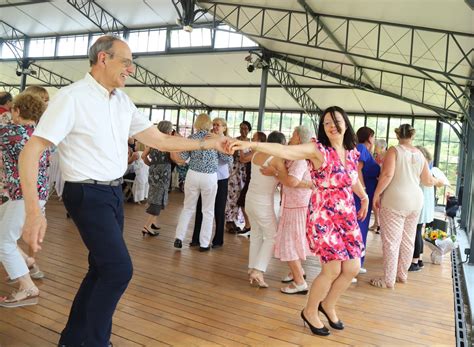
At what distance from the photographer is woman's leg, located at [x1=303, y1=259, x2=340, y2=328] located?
8.90 feet

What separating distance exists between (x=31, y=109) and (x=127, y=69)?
1277mm

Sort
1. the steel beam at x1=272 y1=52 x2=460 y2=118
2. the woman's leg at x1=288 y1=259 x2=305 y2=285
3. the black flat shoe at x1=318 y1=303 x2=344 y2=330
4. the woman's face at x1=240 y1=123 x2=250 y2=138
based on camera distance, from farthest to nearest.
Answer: the steel beam at x1=272 y1=52 x2=460 y2=118
the woman's face at x1=240 y1=123 x2=250 y2=138
the woman's leg at x1=288 y1=259 x2=305 y2=285
the black flat shoe at x1=318 y1=303 x2=344 y2=330

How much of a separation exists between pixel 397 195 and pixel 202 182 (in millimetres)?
1968

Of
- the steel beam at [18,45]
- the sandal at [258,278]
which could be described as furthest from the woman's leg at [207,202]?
the steel beam at [18,45]

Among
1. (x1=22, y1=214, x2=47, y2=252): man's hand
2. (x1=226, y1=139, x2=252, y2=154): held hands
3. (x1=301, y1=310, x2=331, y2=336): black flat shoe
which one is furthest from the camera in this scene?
(x1=301, y1=310, x2=331, y2=336): black flat shoe

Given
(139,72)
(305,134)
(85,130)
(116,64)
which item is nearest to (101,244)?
(85,130)

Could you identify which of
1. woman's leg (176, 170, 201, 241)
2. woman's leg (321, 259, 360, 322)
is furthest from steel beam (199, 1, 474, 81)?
woman's leg (321, 259, 360, 322)

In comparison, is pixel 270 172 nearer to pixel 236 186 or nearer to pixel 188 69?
pixel 236 186

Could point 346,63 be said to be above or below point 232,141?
above

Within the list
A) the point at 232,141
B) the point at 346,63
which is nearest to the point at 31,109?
the point at 232,141

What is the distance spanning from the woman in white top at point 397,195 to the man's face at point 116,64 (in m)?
2.76

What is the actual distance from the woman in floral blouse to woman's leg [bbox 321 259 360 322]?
1969 mm

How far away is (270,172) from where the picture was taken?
11.6ft

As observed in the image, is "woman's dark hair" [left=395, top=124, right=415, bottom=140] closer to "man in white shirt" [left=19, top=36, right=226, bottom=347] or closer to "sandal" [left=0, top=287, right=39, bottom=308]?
"man in white shirt" [left=19, top=36, right=226, bottom=347]
